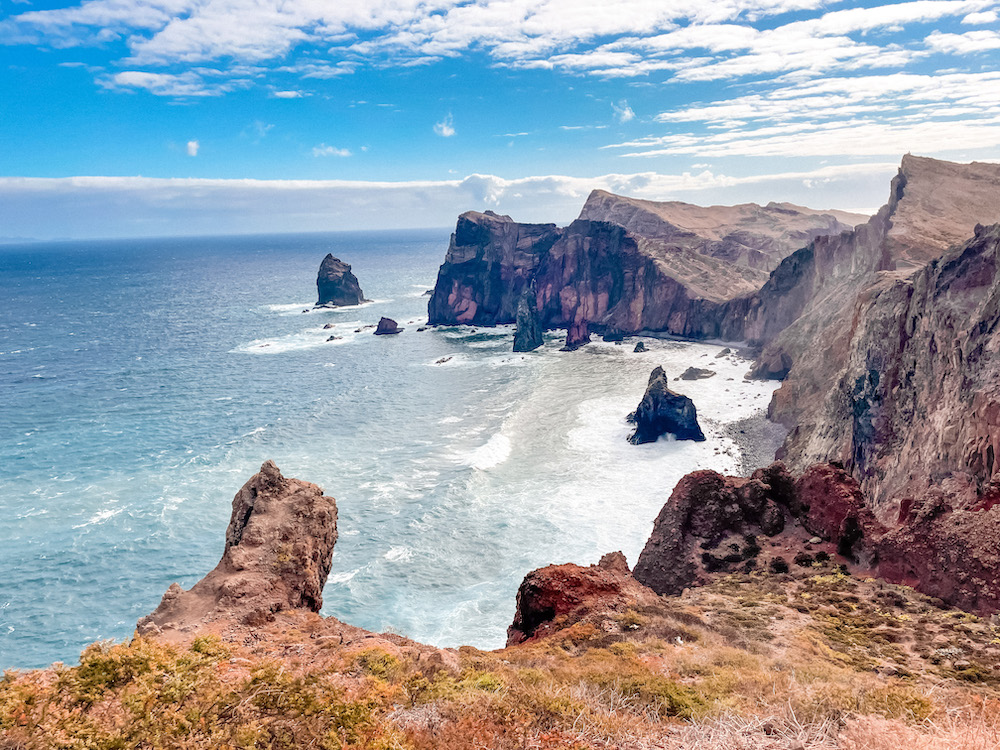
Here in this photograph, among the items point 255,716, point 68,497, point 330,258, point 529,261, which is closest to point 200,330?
point 330,258

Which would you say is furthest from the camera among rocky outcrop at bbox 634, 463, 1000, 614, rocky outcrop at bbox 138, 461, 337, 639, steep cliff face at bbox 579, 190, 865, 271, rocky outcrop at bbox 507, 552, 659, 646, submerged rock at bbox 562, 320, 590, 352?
steep cliff face at bbox 579, 190, 865, 271

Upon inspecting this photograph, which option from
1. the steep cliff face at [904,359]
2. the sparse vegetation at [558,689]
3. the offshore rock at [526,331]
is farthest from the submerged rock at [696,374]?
the sparse vegetation at [558,689]

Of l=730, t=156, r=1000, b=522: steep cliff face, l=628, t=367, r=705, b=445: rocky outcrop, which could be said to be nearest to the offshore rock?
l=730, t=156, r=1000, b=522: steep cliff face

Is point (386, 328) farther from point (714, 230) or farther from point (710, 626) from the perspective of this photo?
point (714, 230)

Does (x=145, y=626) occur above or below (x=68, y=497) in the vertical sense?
above

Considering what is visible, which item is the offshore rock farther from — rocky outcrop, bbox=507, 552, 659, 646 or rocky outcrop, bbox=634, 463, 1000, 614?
rocky outcrop, bbox=507, 552, 659, 646

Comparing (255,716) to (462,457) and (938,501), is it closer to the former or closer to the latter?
(938,501)

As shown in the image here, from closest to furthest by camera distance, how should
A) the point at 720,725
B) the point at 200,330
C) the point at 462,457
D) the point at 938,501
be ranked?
the point at 720,725, the point at 938,501, the point at 462,457, the point at 200,330
